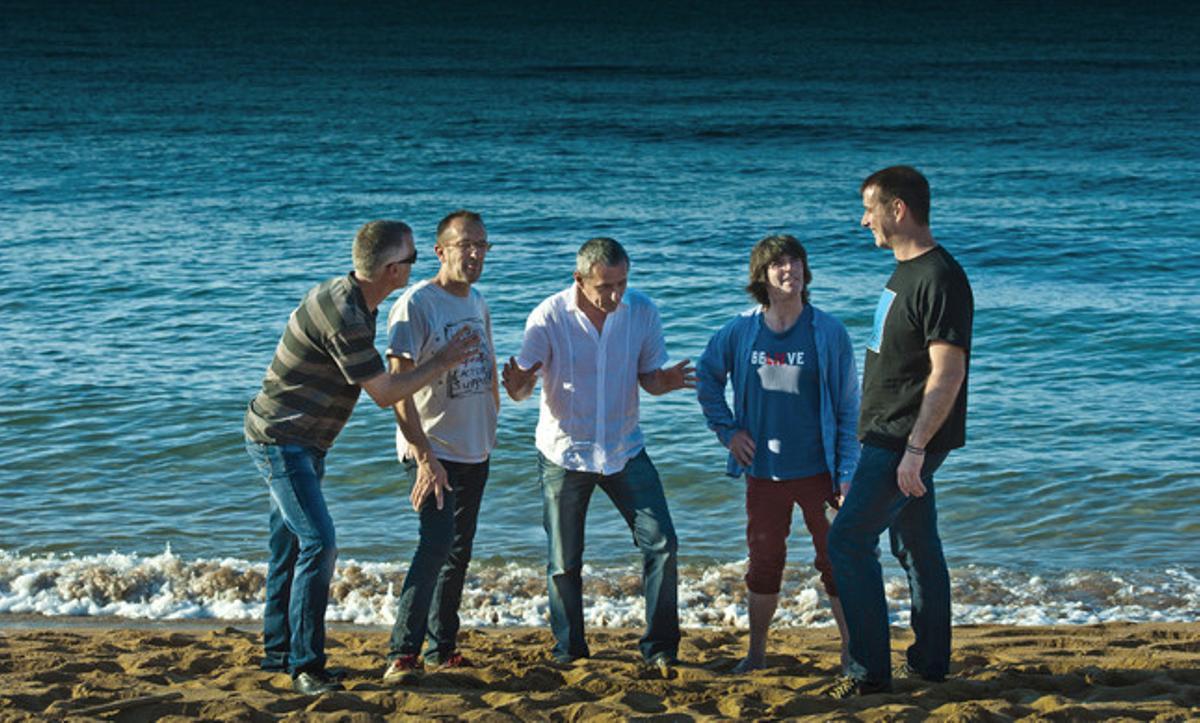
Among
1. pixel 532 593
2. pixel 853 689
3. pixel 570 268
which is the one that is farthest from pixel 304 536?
pixel 570 268

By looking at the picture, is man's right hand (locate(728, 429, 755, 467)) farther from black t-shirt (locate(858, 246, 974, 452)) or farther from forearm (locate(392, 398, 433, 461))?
forearm (locate(392, 398, 433, 461))

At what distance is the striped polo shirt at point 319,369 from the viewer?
5059 mm

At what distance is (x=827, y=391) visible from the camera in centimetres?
558

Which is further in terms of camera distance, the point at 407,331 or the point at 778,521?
the point at 778,521

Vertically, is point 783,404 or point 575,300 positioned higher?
point 575,300

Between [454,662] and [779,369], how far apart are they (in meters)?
1.74

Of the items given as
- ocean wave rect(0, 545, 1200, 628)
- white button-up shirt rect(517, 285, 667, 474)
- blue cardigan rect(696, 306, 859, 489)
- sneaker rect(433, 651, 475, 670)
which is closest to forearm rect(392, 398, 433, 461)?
white button-up shirt rect(517, 285, 667, 474)

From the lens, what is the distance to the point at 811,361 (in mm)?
5590

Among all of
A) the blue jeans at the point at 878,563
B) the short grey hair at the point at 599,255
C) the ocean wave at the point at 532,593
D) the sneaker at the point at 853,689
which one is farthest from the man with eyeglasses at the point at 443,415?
the ocean wave at the point at 532,593

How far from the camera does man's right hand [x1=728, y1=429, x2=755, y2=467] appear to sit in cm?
562

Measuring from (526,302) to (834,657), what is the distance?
36.9 feet

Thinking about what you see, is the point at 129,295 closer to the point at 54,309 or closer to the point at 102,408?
the point at 54,309

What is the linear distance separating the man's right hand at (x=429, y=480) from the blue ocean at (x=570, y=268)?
2460 millimetres

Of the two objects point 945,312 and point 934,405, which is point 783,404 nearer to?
point 934,405
